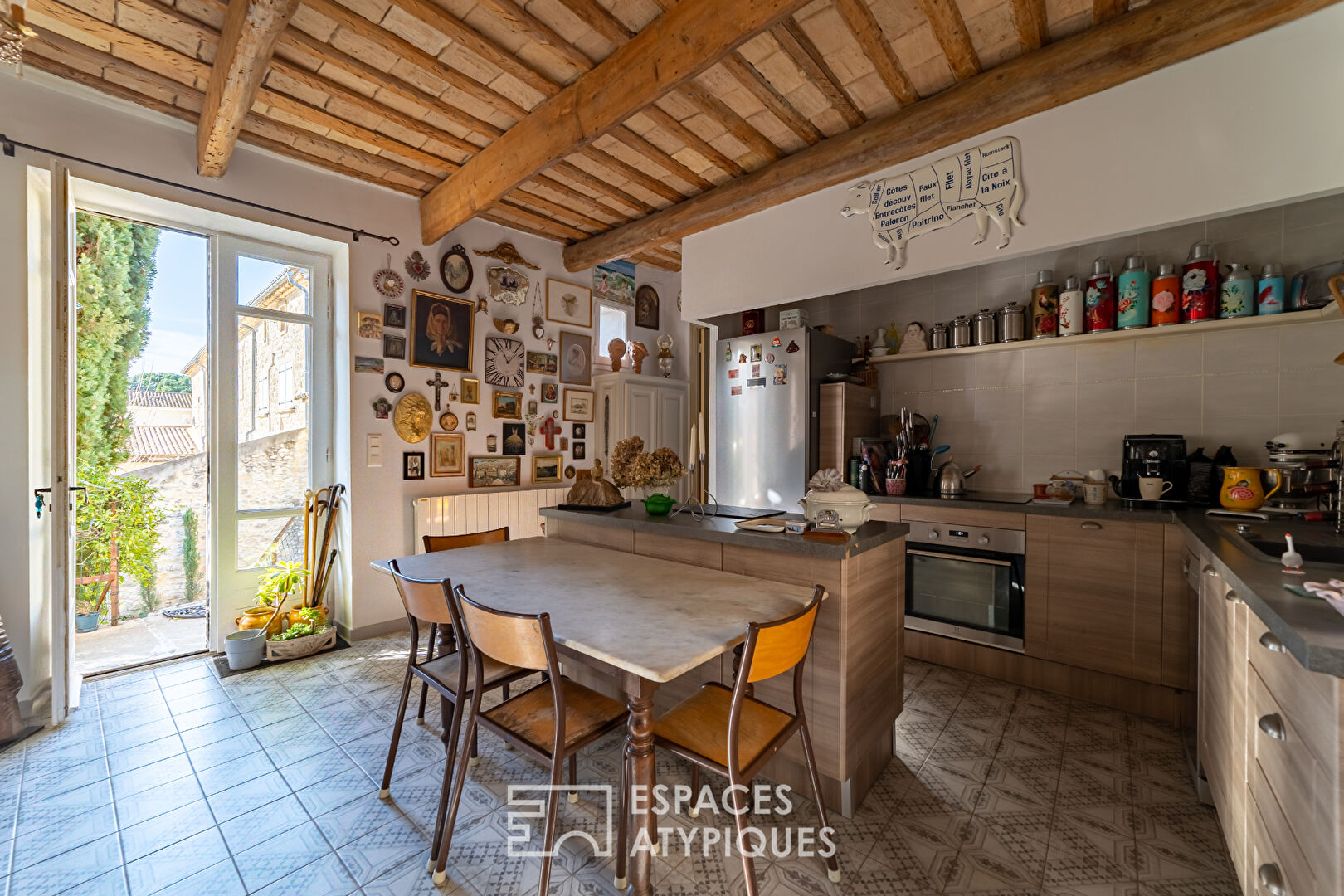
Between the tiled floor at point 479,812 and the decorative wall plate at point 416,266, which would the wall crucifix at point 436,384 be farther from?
the tiled floor at point 479,812

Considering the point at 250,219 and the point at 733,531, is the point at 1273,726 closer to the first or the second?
the point at 733,531

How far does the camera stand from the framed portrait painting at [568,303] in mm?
4391

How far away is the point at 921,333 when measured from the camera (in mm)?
3465

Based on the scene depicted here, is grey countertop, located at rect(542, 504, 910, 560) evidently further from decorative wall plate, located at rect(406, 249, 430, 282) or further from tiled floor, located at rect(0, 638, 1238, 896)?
decorative wall plate, located at rect(406, 249, 430, 282)

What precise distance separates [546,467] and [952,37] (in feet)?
11.9

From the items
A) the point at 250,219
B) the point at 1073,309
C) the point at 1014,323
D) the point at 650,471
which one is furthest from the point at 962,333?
the point at 250,219

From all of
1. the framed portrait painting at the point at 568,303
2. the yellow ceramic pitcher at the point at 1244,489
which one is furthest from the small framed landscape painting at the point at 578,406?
the yellow ceramic pitcher at the point at 1244,489

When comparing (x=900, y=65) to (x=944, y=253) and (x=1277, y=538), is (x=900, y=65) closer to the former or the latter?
(x=944, y=253)

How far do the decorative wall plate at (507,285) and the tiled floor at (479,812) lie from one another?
2.85 meters

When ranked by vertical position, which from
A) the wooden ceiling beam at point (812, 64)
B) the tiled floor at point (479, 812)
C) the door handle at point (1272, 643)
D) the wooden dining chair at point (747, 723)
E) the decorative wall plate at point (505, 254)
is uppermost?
the wooden ceiling beam at point (812, 64)

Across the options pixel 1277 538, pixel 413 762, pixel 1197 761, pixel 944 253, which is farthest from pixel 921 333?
pixel 413 762

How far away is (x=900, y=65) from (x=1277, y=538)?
2259mm

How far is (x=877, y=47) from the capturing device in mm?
2145

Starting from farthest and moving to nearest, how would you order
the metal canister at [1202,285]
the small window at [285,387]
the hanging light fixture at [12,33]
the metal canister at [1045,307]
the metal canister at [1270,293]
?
the small window at [285,387], the metal canister at [1045,307], the metal canister at [1202,285], the metal canister at [1270,293], the hanging light fixture at [12,33]
